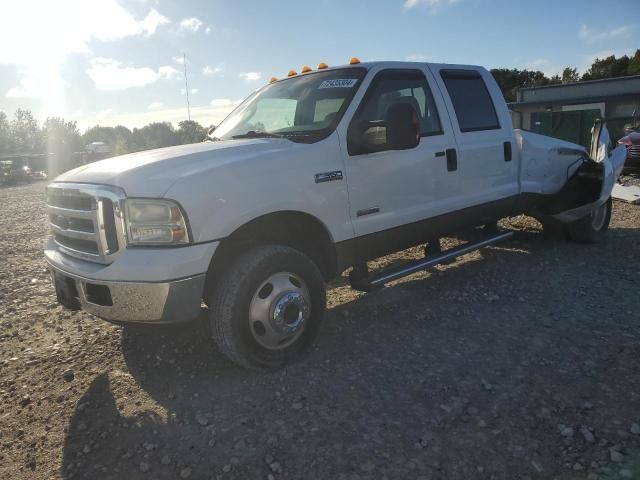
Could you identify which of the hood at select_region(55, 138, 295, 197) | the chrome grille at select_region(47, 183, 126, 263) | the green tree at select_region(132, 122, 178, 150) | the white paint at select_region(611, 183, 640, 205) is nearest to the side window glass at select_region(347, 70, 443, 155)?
the hood at select_region(55, 138, 295, 197)

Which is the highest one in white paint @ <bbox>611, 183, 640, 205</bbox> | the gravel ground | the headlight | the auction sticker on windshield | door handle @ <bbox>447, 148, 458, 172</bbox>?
the auction sticker on windshield

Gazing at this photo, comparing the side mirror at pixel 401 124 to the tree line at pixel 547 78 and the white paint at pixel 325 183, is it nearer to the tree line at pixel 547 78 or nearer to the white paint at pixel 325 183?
the white paint at pixel 325 183

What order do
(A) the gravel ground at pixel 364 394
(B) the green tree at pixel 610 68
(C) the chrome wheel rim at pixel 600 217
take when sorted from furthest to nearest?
1. (B) the green tree at pixel 610 68
2. (C) the chrome wheel rim at pixel 600 217
3. (A) the gravel ground at pixel 364 394

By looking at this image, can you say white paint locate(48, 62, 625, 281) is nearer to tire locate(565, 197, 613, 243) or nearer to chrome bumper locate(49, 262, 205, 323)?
chrome bumper locate(49, 262, 205, 323)

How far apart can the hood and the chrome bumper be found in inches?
20.3

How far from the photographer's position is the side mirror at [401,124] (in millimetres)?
3418

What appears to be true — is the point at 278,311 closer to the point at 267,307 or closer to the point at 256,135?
the point at 267,307

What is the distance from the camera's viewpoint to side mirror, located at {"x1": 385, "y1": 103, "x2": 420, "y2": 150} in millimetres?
3418

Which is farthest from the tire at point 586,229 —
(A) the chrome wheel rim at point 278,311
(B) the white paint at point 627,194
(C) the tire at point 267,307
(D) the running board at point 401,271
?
(A) the chrome wheel rim at point 278,311

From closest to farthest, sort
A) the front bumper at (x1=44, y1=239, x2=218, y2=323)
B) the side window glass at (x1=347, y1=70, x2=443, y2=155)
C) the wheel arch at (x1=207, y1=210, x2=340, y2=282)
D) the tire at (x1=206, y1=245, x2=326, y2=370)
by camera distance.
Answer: the front bumper at (x1=44, y1=239, x2=218, y2=323) → the tire at (x1=206, y1=245, x2=326, y2=370) → the wheel arch at (x1=207, y1=210, x2=340, y2=282) → the side window glass at (x1=347, y1=70, x2=443, y2=155)

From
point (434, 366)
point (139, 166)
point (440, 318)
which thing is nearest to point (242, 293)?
point (139, 166)

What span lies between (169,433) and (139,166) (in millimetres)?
1521

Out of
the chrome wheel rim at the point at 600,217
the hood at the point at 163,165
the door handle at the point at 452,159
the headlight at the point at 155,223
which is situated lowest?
the chrome wheel rim at the point at 600,217

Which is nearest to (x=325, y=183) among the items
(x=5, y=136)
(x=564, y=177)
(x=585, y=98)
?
(x=564, y=177)
